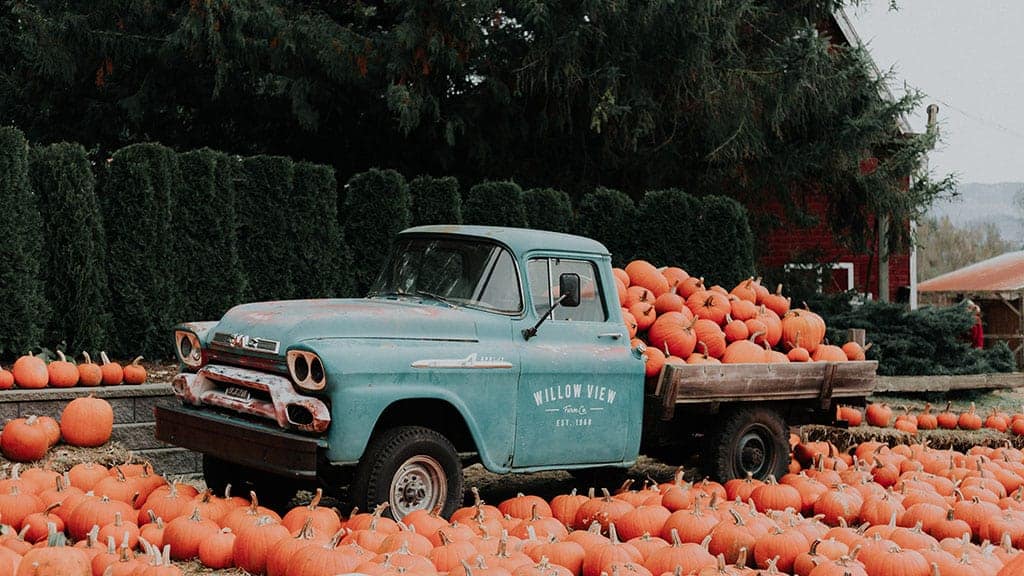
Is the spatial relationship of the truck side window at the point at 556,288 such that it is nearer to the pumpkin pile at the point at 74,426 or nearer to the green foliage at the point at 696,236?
the pumpkin pile at the point at 74,426

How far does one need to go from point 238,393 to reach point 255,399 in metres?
0.15

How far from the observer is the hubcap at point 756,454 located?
304 inches

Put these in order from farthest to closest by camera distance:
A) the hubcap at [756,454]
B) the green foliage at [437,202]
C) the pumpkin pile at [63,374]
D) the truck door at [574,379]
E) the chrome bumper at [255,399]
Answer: the green foliage at [437,202], the pumpkin pile at [63,374], the hubcap at [756,454], the truck door at [574,379], the chrome bumper at [255,399]

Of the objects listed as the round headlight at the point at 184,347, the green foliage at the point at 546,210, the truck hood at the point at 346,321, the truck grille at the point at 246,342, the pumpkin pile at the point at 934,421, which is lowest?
the pumpkin pile at the point at 934,421

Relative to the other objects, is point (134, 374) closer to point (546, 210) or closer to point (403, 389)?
point (403, 389)

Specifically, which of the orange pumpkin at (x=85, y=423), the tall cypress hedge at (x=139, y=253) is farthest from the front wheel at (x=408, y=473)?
the tall cypress hedge at (x=139, y=253)

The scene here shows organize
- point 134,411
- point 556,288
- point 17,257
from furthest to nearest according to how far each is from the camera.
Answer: point 17,257 → point 134,411 → point 556,288

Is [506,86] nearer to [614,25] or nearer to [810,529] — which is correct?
[614,25]

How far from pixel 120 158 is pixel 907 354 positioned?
9728mm

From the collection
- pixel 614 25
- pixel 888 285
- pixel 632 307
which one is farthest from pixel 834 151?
pixel 632 307

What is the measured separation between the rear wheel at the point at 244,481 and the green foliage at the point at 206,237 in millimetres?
3759

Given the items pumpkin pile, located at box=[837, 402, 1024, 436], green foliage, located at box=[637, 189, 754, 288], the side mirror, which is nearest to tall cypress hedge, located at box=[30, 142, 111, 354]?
the side mirror

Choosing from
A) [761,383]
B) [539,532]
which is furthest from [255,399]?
[761,383]

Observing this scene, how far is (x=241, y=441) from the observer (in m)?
5.66
